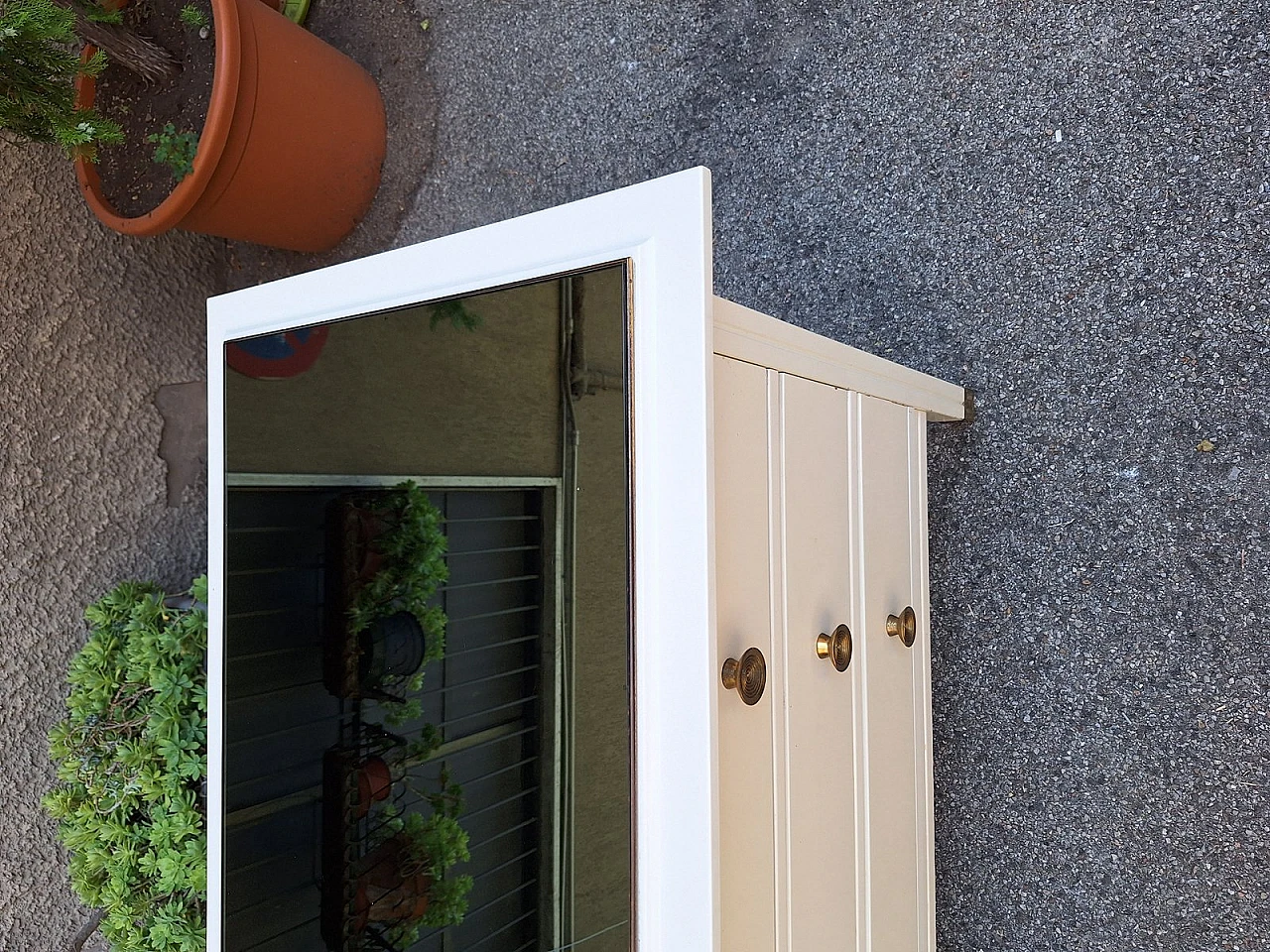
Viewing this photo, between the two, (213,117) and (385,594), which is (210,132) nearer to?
(213,117)

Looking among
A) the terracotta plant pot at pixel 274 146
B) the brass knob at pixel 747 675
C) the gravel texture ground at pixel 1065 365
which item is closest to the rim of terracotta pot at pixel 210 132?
the terracotta plant pot at pixel 274 146

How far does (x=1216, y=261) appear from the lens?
1.04 meters

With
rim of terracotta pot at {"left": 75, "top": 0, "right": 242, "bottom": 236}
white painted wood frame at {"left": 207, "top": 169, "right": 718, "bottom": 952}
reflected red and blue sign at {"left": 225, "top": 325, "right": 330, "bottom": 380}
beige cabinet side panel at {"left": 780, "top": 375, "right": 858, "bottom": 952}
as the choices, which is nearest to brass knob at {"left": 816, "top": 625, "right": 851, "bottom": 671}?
beige cabinet side panel at {"left": 780, "top": 375, "right": 858, "bottom": 952}

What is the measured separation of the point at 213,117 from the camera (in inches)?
53.3

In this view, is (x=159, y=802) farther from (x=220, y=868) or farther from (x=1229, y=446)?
(x=1229, y=446)

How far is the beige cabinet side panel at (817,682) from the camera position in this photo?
0.80 m

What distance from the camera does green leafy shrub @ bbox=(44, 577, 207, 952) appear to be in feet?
4.28

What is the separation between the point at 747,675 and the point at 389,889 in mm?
428

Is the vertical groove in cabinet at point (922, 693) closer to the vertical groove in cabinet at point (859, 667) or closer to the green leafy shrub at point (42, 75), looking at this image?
the vertical groove in cabinet at point (859, 667)

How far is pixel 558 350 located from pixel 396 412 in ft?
0.70

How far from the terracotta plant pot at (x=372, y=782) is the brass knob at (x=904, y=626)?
1.80 feet

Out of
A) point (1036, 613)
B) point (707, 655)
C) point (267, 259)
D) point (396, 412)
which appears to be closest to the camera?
point (707, 655)

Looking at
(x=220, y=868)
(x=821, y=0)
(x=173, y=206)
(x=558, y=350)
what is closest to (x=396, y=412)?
(x=558, y=350)

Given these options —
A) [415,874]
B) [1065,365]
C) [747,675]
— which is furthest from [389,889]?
[1065,365]
